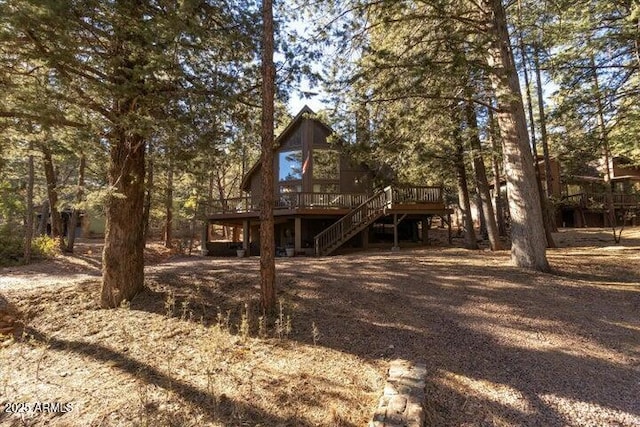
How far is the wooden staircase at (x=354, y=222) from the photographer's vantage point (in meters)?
15.6

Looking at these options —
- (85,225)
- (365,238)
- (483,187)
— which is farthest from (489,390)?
(85,225)

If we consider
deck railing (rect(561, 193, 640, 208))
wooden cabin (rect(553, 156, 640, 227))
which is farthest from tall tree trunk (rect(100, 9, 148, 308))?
deck railing (rect(561, 193, 640, 208))

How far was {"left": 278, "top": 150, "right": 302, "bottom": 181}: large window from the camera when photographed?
18.9 meters

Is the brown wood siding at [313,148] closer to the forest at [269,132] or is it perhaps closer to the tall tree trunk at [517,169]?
the forest at [269,132]

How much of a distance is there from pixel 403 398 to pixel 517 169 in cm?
690

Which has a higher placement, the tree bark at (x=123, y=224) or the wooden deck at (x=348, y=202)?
the wooden deck at (x=348, y=202)

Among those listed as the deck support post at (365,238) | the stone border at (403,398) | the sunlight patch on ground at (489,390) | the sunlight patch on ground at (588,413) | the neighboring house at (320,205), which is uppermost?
the neighboring house at (320,205)

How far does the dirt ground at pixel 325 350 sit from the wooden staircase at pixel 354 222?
7528 mm

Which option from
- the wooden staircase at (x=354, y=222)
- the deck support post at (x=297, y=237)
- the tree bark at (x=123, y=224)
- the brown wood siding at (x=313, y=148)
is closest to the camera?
the tree bark at (x=123, y=224)

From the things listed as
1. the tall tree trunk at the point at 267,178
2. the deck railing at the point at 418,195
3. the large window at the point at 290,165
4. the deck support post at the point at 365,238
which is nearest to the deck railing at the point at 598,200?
the deck railing at the point at 418,195

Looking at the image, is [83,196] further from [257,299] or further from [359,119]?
[359,119]

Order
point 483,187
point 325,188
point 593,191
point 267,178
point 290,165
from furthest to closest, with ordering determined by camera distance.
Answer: point 593,191 < point 290,165 < point 325,188 < point 483,187 < point 267,178

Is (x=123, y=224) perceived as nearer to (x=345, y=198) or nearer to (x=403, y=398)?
(x=403, y=398)

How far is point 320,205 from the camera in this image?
17.0m
